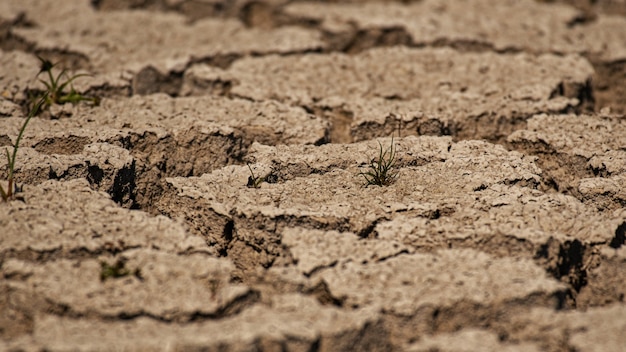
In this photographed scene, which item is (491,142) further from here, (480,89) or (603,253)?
(603,253)

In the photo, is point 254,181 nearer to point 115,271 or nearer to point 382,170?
point 382,170

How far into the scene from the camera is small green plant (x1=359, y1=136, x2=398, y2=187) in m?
2.72

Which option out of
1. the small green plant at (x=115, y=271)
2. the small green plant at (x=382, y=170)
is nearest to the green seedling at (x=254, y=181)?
the small green plant at (x=382, y=170)

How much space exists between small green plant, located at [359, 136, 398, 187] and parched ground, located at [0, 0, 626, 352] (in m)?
0.03

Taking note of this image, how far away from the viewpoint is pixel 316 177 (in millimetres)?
2756

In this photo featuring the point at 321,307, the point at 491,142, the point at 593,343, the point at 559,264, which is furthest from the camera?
the point at 491,142

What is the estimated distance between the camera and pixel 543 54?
Answer: 3674 millimetres

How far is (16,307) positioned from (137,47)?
6.13ft

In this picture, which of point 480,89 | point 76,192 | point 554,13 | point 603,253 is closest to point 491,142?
point 480,89

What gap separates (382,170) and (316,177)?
0.22 m

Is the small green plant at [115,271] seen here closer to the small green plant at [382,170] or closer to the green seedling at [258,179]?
the green seedling at [258,179]

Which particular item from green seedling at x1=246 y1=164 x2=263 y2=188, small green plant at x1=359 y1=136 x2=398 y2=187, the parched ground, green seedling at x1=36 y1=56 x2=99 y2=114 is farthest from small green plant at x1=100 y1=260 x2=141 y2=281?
green seedling at x1=36 y1=56 x2=99 y2=114

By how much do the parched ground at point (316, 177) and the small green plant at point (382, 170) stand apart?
3cm

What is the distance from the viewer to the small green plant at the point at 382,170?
8.91 feet
